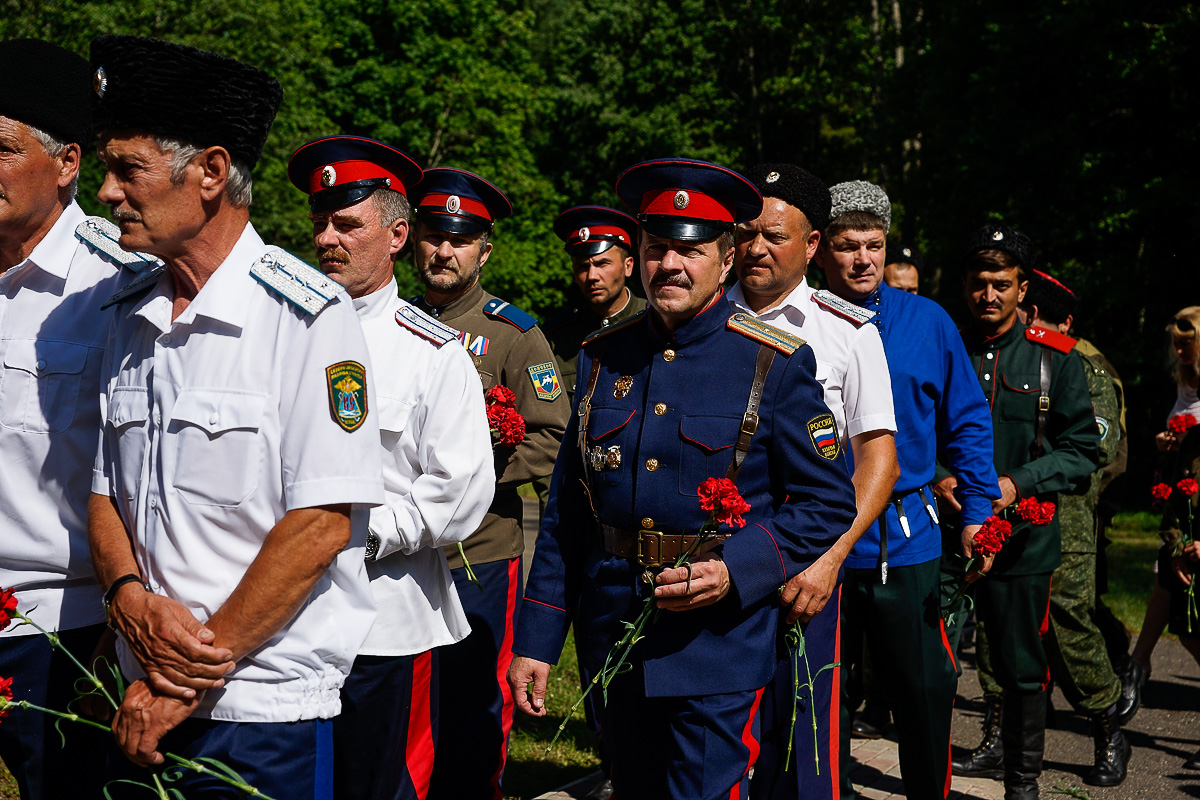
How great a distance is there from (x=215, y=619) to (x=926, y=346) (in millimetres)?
3209

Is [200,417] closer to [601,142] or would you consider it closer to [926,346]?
[926,346]

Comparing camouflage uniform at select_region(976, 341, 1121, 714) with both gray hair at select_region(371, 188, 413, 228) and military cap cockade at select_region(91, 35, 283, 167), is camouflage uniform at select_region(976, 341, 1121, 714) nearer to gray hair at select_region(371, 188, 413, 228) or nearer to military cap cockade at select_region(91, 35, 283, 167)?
gray hair at select_region(371, 188, 413, 228)

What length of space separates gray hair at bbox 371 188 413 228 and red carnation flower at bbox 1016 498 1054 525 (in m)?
3.10

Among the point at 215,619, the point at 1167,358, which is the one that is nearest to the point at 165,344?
the point at 215,619

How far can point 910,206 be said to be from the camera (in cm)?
2686

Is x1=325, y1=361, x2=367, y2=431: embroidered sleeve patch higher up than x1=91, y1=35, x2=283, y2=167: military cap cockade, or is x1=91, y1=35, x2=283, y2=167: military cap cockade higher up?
x1=91, y1=35, x2=283, y2=167: military cap cockade

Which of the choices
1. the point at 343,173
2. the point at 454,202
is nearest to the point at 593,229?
the point at 454,202

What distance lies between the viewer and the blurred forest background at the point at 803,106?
20.2 meters

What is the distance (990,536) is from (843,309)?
1338mm

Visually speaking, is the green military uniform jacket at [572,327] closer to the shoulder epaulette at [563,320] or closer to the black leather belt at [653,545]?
the shoulder epaulette at [563,320]

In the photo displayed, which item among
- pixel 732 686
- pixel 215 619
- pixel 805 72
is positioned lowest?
pixel 732 686

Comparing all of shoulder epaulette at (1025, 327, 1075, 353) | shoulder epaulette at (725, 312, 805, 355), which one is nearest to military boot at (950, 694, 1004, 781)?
shoulder epaulette at (1025, 327, 1075, 353)

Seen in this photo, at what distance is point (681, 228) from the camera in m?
3.14

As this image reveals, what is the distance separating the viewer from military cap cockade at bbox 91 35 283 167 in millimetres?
2230
